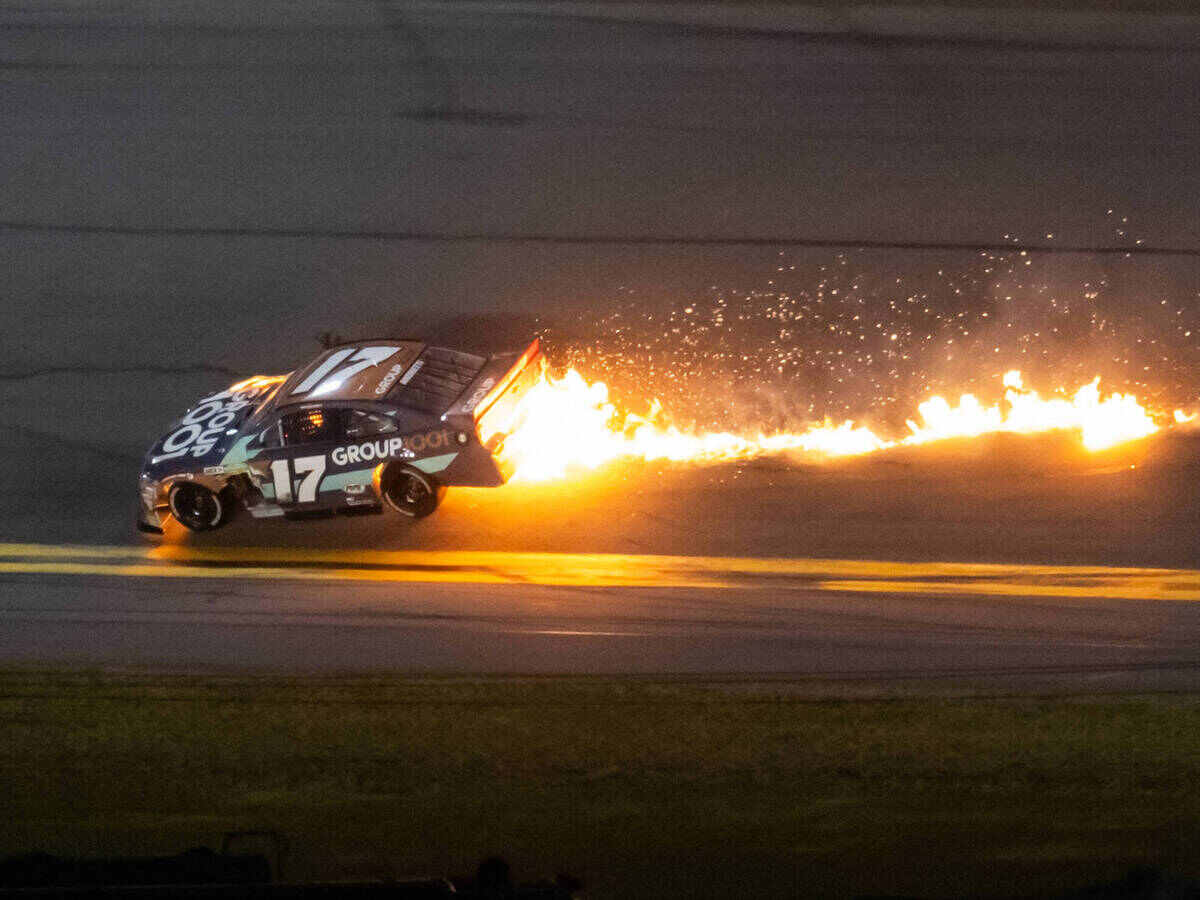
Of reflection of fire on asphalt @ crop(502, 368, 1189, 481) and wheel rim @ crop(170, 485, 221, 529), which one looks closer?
wheel rim @ crop(170, 485, 221, 529)

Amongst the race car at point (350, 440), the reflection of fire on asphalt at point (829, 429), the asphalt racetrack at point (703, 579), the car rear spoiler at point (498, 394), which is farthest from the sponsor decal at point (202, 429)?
the reflection of fire on asphalt at point (829, 429)

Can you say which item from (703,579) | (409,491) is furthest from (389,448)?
(703,579)

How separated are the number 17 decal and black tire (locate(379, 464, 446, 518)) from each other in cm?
42

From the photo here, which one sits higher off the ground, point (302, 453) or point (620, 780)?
point (302, 453)

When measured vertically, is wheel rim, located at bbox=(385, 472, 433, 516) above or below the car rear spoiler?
below

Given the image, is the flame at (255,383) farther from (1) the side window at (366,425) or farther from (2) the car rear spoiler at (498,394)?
(2) the car rear spoiler at (498,394)

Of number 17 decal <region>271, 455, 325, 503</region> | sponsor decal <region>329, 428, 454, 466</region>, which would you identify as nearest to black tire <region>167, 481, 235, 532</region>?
number 17 decal <region>271, 455, 325, 503</region>

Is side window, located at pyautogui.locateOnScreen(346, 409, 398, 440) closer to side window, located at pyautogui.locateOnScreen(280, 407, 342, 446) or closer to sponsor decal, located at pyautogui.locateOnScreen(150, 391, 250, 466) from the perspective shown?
side window, located at pyautogui.locateOnScreen(280, 407, 342, 446)

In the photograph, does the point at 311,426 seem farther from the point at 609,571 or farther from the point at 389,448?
the point at 609,571

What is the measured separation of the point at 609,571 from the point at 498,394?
4.32ft

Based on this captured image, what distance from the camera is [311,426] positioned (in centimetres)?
901

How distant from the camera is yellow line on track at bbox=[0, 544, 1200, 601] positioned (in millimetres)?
8820

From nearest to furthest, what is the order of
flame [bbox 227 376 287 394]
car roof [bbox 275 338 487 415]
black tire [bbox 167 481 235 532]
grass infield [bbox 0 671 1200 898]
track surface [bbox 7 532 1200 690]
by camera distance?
1. grass infield [bbox 0 671 1200 898]
2. track surface [bbox 7 532 1200 690]
3. car roof [bbox 275 338 487 415]
4. black tire [bbox 167 481 235 532]
5. flame [bbox 227 376 287 394]

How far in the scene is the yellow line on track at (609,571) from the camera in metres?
8.82
